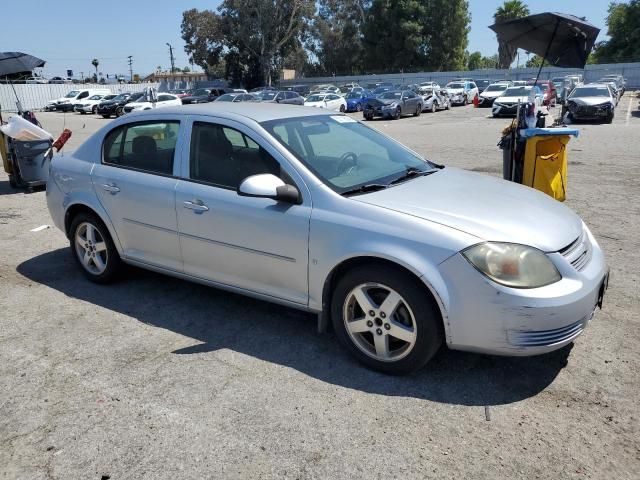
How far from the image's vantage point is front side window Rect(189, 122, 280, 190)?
3.85 m

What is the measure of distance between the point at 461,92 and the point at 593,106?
17.6 m

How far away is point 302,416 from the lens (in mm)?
3012

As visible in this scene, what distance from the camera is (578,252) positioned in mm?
3332

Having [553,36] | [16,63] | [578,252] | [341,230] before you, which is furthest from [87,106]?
[578,252]

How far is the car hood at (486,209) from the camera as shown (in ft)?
10.3

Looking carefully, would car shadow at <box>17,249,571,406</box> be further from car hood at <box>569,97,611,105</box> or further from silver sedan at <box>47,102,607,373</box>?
car hood at <box>569,97,611,105</box>

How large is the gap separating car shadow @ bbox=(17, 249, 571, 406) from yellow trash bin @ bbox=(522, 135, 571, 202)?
425cm

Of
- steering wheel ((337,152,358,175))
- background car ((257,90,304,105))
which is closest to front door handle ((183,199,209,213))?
steering wheel ((337,152,358,175))

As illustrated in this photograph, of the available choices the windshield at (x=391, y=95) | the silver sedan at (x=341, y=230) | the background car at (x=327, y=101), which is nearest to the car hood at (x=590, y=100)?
the windshield at (x=391, y=95)

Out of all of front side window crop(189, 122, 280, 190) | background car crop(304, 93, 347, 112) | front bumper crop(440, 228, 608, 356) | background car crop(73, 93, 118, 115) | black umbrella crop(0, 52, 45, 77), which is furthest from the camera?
background car crop(73, 93, 118, 115)

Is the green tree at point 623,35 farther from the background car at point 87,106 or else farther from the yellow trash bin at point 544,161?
the yellow trash bin at point 544,161

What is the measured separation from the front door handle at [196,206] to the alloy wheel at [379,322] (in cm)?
130

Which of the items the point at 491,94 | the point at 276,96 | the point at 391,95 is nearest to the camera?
the point at 391,95

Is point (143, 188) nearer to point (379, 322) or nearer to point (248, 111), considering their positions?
point (248, 111)
